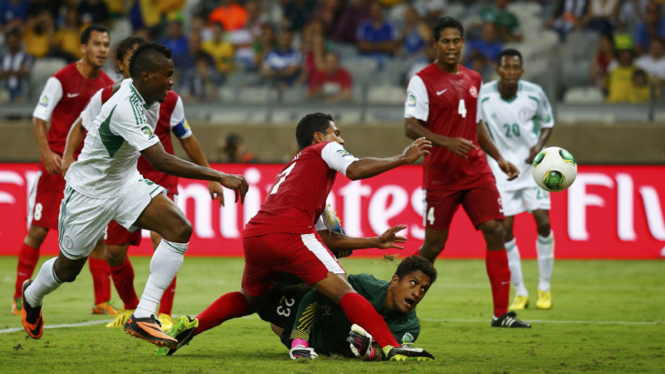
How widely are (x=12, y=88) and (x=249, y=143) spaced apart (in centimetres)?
407

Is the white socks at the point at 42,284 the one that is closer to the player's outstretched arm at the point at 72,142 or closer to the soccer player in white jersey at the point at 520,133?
the player's outstretched arm at the point at 72,142

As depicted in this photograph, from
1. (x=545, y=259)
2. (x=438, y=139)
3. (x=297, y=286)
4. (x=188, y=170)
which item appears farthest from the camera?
(x=545, y=259)

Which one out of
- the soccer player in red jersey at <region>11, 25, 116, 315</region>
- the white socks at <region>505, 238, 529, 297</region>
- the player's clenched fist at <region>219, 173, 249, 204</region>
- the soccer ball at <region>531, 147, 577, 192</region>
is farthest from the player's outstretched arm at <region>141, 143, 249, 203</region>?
the white socks at <region>505, 238, 529, 297</region>

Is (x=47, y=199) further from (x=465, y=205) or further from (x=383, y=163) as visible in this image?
(x=383, y=163)

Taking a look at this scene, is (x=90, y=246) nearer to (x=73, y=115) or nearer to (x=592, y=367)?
(x=73, y=115)

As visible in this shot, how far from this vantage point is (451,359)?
489cm

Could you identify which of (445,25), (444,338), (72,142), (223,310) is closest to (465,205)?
(444,338)

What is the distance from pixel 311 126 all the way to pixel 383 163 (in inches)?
32.6

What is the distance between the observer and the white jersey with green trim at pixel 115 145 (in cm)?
485

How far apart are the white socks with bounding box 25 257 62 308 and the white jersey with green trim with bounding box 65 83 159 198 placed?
1.87 ft

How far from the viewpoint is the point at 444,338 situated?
238 inches

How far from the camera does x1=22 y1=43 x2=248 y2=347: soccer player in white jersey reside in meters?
4.84

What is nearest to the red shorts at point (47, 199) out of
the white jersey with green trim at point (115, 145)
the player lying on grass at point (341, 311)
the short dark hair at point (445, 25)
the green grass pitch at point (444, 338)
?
the green grass pitch at point (444, 338)

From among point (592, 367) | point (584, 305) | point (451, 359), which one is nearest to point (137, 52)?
point (451, 359)
